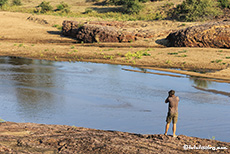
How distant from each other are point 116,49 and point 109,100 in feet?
47.9

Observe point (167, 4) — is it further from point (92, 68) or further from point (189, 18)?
point (92, 68)

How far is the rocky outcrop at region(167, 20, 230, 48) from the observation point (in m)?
27.8

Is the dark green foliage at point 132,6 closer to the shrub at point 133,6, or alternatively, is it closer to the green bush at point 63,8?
the shrub at point 133,6

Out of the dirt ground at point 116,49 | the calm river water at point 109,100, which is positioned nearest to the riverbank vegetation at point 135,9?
the dirt ground at point 116,49

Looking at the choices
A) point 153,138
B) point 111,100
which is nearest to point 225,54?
point 111,100

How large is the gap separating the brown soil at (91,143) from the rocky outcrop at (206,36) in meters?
20.3

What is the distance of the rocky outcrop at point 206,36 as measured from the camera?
91.3 ft

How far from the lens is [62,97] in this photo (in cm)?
1502

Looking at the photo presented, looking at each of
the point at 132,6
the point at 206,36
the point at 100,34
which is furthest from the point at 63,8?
the point at 206,36

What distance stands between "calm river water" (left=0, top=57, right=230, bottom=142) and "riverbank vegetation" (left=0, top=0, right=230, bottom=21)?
60.0 feet

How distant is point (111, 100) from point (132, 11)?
3582 cm

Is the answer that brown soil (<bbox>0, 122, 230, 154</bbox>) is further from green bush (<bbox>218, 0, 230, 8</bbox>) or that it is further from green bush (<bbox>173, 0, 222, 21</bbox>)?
green bush (<bbox>218, 0, 230, 8</bbox>)

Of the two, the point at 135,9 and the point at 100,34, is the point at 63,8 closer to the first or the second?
the point at 135,9

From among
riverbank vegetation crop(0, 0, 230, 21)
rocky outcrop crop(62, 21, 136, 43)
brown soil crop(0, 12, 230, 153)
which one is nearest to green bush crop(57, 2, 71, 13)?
riverbank vegetation crop(0, 0, 230, 21)
